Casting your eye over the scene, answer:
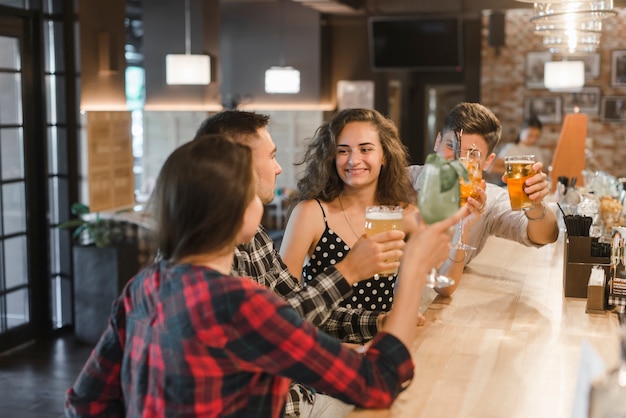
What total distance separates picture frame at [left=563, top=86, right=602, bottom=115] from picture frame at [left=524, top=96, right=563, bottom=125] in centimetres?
13

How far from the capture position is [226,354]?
4.66ft

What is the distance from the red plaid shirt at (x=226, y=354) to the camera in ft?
4.62

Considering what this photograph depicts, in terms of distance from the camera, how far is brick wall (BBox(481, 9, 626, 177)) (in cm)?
1102

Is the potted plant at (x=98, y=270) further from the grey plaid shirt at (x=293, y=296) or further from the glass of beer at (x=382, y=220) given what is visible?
the glass of beer at (x=382, y=220)

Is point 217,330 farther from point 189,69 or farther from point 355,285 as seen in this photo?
point 189,69

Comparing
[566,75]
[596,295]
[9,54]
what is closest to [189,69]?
[9,54]

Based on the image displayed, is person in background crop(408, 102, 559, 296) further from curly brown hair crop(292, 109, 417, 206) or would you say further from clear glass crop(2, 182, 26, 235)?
clear glass crop(2, 182, 26, 235)

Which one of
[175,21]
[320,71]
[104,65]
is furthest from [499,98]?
[104,65]

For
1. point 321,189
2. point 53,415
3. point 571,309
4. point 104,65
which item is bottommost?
point 53,415

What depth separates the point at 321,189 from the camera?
287 centimetres

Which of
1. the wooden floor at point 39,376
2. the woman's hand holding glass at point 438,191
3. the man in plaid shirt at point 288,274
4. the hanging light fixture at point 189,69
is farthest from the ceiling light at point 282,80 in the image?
the woman's hand holding glass at point 438,191

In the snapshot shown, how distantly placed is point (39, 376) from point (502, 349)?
4.24 m

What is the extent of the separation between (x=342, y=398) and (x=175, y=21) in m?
8.94

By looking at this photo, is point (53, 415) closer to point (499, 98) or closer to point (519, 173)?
Answer: point (519, 173)
